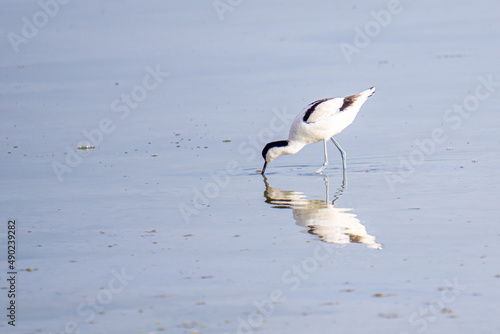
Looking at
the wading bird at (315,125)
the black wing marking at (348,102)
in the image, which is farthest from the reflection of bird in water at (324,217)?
the black wing marking at (348,102)

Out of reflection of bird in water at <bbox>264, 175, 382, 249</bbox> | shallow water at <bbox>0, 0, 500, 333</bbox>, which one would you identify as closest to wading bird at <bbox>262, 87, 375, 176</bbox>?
shallow water at <bbox>0, 0, 500, 333</bbox>

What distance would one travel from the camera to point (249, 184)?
11570 mm

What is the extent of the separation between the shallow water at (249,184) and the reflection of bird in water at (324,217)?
0.12 feet

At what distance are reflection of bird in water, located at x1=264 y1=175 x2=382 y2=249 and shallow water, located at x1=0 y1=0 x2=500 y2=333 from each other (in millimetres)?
35

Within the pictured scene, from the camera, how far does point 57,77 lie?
64.2 ft

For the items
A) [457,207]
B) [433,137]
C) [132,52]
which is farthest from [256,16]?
[457,207]

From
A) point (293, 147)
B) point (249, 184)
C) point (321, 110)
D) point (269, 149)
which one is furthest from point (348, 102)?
point (249, 184)

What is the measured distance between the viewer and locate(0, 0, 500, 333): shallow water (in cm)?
700

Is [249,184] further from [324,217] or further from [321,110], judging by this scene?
[324,217]

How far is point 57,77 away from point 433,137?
945cm

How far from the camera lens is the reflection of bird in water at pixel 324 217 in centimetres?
862

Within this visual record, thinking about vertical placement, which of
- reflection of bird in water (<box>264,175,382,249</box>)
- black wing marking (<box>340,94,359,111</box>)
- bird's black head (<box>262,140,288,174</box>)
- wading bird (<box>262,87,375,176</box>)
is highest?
black wing marking (<box>340,94,359,111</box>)

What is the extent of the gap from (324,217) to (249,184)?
2.11 m

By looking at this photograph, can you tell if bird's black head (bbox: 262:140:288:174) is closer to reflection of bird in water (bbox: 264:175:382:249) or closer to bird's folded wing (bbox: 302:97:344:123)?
bird's folded wing (bbox: 302:97:344:123)
